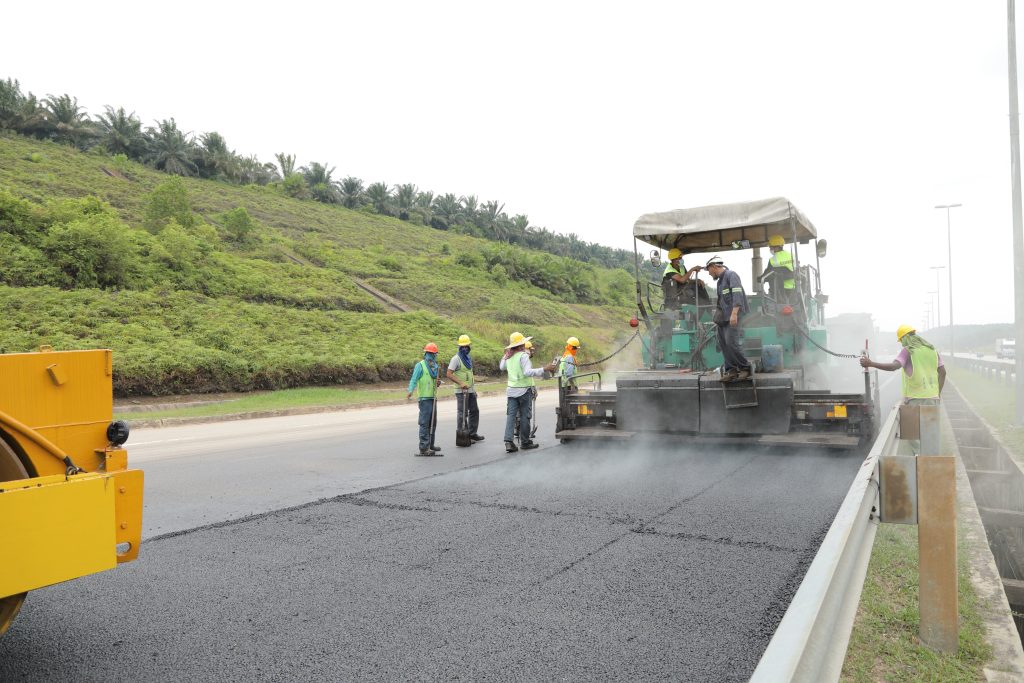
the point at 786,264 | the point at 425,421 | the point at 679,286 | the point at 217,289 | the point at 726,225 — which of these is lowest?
the point at 425,421

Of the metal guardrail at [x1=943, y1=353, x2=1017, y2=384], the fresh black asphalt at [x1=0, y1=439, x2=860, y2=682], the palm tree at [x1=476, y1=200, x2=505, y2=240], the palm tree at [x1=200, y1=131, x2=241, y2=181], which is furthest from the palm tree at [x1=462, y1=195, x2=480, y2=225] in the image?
the fresh black asphalt at [x1=0, y1=439, x2=860, y2=682]

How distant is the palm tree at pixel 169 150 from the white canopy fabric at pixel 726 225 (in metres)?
57.7

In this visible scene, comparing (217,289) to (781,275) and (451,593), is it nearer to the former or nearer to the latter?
(781,275)

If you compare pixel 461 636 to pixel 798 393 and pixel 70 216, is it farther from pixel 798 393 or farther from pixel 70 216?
pixel 70 216

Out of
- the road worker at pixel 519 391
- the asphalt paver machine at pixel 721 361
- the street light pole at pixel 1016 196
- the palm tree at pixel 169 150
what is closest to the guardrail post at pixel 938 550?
the asphalt paver machine at pixel 721 361

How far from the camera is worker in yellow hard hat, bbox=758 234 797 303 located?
949 centimetres

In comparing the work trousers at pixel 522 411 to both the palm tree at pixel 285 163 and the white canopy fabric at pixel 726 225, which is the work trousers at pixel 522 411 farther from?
the palm tree at pixel 285 163

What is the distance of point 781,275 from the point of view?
377 inches

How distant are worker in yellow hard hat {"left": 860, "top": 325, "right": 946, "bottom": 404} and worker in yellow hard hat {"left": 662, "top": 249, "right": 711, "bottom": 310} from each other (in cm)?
244

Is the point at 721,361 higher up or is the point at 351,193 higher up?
the point at 351,193

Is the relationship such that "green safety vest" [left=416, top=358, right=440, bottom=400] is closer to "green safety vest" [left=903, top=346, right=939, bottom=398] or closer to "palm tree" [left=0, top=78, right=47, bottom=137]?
"green safety vest" [left=903, top=346, right=939, bottom=398]

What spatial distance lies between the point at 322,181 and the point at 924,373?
73633 millimetres

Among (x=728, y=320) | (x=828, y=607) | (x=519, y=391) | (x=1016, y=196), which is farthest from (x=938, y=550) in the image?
(x=1016, y=196)

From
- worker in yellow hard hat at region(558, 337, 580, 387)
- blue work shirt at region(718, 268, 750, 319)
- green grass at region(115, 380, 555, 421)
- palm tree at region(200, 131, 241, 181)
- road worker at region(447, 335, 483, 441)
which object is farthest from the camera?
palm tree at region(200, 131, 241, 181)
